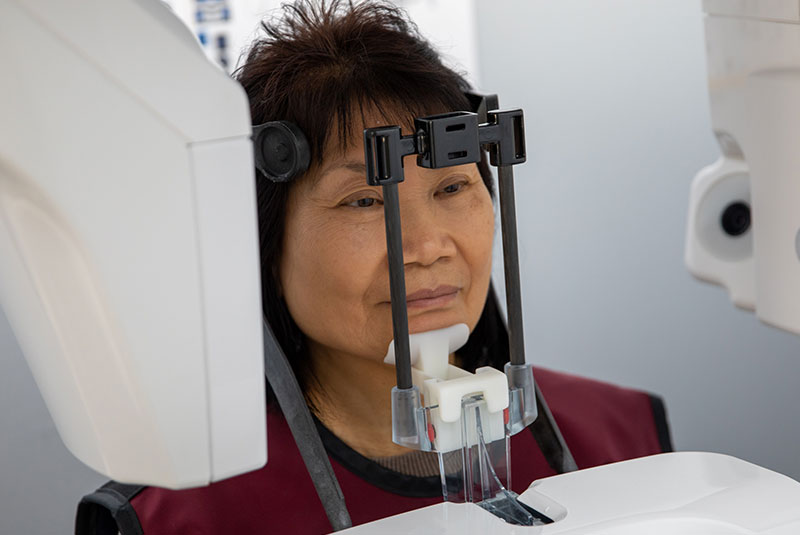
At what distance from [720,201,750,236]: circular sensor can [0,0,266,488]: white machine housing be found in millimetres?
638

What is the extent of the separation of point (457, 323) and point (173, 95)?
0.45 metres

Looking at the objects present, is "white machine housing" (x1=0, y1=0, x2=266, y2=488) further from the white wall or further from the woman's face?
the white wall

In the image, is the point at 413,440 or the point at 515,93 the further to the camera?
the point at 515,93

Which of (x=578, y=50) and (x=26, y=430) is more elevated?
(x=578, y=50)

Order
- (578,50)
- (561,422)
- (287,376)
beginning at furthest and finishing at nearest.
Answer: (578,50)
(561,422)
(287,376)

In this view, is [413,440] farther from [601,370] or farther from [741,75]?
[601,370]

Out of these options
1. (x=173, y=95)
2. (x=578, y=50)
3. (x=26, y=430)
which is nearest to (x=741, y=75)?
(x=173, y=95)

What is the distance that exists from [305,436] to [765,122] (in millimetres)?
472

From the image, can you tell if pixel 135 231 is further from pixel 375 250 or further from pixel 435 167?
pixel 375 250

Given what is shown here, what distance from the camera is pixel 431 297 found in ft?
3.01

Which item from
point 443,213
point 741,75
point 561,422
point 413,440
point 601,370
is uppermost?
point 741,75

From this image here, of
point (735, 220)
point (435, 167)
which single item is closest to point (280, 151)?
point (435, 167)

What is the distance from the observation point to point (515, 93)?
219 centimetres

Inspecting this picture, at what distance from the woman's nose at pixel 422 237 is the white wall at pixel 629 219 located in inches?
50.7
